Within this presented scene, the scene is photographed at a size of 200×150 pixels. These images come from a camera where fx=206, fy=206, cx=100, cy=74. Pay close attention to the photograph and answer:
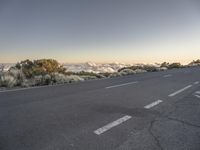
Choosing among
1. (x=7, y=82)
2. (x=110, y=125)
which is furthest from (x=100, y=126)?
(x=7, y=82)

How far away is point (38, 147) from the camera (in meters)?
3.36

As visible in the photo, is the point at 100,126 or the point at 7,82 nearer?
the point at 100,126

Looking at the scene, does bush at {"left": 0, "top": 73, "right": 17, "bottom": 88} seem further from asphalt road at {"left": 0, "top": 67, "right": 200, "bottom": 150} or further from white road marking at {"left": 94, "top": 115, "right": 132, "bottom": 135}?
white road marking at {"left": 94, "top": 115, "right": 132, "bottom": 135}

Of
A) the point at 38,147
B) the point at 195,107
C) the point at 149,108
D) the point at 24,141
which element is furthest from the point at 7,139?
the point at 195,107

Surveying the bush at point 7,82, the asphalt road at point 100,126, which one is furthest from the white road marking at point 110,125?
the bush at point 7,82

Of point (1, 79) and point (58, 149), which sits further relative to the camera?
point (1, 79)

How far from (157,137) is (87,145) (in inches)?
52.0

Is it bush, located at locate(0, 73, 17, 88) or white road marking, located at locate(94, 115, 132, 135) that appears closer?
white road marking, located at locate(94, 115, 132, 135)

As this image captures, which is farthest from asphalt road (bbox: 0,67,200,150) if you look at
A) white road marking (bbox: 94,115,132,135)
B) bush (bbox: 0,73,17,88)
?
bush (bbox: 0,73,17,88)

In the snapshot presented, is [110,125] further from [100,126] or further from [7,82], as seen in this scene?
[7,82]

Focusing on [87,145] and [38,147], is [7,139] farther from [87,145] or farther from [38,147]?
[87,145]

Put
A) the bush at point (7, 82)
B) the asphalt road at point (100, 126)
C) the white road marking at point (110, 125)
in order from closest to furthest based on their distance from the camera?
the asphalt road at point (100, 126), the white road marking at point (110, 125), the bush at point (7, 82)

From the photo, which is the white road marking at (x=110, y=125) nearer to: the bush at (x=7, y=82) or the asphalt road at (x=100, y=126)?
the asphalt road at (x=100, y=126)

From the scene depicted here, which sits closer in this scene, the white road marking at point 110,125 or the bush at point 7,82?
the white road marking at point 110,125
